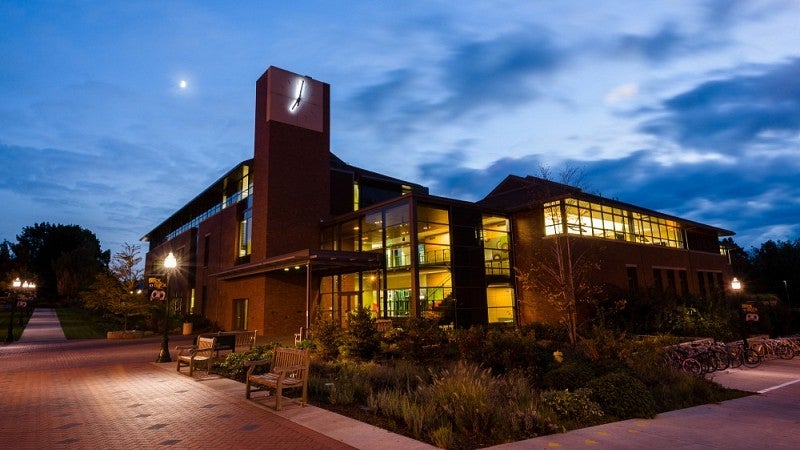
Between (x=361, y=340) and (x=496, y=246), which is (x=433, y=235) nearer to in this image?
(x=496, y=246)

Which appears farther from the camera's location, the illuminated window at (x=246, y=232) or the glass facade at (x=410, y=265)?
the illuminated window at (x=246, y=232)

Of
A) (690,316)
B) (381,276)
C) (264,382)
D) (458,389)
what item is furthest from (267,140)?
(690,316)

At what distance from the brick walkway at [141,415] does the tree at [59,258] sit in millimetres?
61131

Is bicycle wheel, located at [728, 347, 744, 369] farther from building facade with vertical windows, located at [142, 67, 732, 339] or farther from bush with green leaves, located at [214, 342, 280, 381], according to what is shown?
bush with green leaves, located at [214, 342, 280, 381]

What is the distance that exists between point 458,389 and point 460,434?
961 millimetres

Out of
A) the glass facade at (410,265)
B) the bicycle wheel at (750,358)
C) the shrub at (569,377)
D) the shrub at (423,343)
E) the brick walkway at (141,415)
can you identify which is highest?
the glass facade at (410,265)

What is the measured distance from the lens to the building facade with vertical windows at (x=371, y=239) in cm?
2294

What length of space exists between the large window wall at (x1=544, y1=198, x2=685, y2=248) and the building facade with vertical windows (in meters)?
0.09

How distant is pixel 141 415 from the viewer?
8016mm

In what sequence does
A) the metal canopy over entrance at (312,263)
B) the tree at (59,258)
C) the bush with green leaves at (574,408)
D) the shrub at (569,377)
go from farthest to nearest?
the tree at (59,258), the metal canopy over entrance at (312,263), the shrub at (569,377), the bush with green leaves at (574,408)

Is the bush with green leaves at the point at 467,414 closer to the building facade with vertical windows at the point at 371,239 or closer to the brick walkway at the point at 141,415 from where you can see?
the brick walkway at the point at 141,415

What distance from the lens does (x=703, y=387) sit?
9172 millimetres

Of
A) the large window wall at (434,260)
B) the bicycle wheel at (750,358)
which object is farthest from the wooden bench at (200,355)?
the bicycle wheel at (750,358)

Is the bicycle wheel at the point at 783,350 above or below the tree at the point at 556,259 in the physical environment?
below
